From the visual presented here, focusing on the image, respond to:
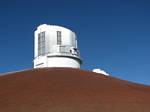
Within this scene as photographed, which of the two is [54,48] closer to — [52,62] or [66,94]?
[52,62]

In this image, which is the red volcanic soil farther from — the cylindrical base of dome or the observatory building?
the observatory building

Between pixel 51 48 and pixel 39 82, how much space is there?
58.8 feet

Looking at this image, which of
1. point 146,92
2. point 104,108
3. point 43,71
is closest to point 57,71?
point 43,71

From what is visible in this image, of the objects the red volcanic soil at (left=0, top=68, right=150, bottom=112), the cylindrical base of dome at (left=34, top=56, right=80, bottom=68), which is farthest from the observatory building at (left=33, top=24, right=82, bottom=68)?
the red volcanic soil at (left=0, top=68, right=150, bottom=112)

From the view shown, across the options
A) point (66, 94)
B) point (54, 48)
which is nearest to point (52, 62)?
point (54, 48)

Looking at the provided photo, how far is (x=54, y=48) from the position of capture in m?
48.0

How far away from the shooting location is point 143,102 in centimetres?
2672

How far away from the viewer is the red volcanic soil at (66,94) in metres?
24.0

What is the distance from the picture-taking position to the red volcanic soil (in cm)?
2405

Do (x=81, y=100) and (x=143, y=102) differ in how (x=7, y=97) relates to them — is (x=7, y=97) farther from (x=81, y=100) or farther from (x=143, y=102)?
(x=143, y=102)

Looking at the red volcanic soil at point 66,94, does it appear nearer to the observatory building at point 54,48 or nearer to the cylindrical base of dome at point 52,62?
the cylindrical base of dome at point 52,62

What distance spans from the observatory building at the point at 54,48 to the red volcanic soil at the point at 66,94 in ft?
41.2

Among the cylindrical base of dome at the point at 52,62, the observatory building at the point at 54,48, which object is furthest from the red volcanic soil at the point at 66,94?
the observatory building at the point at 54,48

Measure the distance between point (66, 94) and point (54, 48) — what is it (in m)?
21.6
